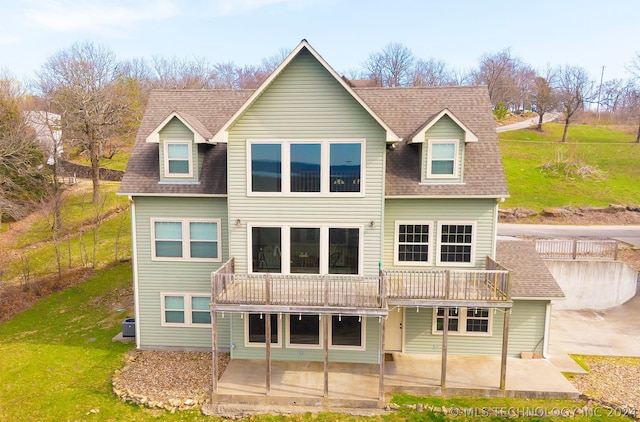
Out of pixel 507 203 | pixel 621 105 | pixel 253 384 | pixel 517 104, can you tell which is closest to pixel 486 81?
pixel 517 104

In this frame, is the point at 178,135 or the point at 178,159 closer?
the point at 178,135

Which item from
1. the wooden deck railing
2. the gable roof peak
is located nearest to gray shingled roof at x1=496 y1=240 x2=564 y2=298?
the wooden deck railing

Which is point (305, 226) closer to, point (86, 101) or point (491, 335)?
point (491, 335)

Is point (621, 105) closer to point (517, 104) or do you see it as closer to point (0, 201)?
point (517, 104)

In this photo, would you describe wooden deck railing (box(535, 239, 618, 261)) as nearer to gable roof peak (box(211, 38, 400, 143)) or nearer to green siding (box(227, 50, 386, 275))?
green siding (box(227, 50, 386, 275))

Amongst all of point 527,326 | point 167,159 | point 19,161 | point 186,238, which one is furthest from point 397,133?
point 19,161

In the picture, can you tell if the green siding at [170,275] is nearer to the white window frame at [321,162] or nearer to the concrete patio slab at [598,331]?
the white window frame at [321,162]

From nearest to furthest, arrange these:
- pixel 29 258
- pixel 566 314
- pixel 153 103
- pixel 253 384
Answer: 1. pixel 253 384
2. pixel 153 103
3. pixel 566 314
4. pixel 29 258
